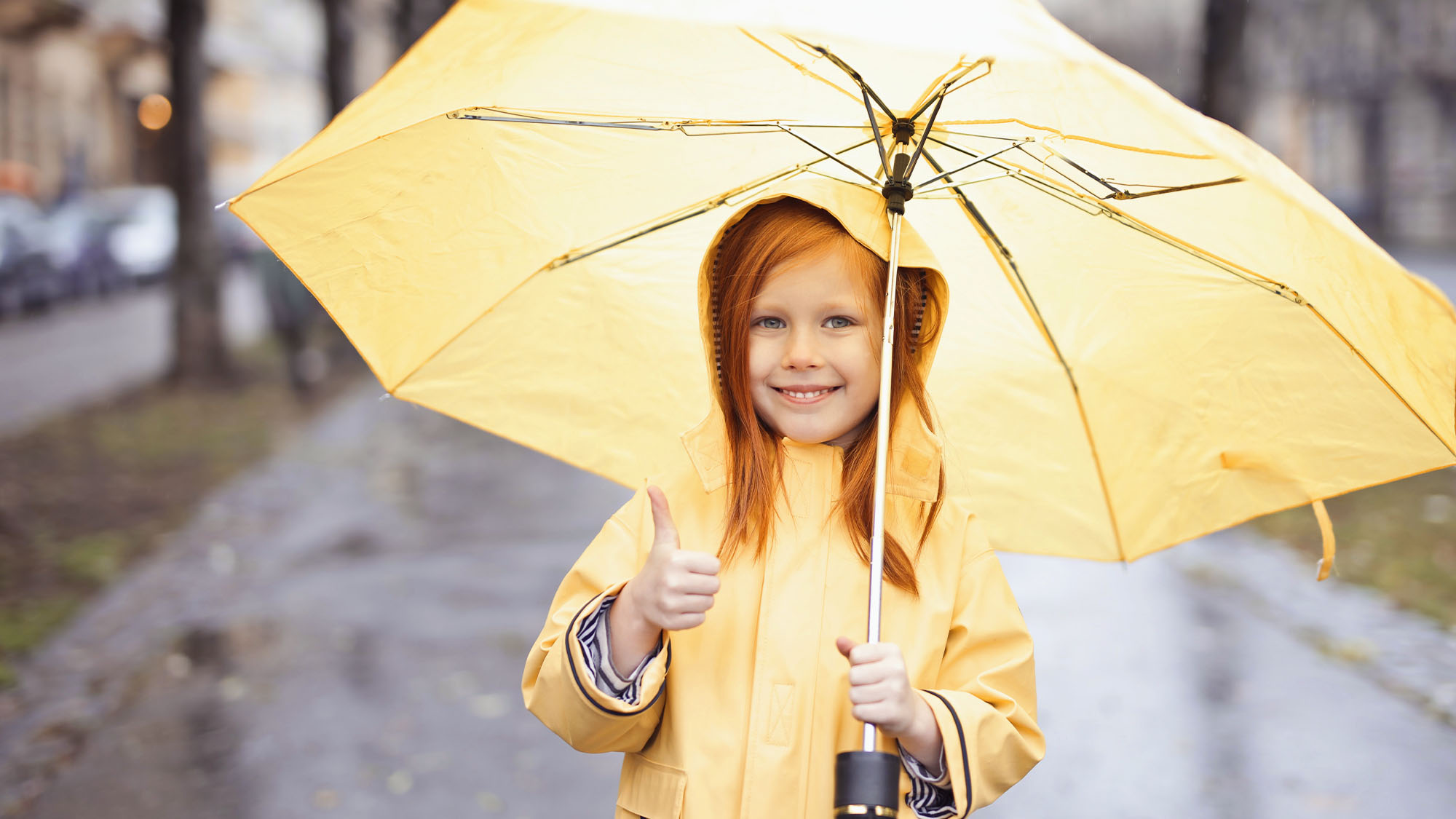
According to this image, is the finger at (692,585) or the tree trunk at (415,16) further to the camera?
the tree trunk at (415,16)

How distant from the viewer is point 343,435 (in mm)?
11695

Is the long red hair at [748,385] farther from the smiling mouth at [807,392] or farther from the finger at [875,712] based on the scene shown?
the finger at [875,712]

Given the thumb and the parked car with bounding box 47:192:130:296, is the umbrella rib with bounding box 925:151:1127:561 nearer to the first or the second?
the thumb

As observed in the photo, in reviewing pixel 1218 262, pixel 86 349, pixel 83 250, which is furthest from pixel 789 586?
pixel 83 250

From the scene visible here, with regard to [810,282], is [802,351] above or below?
below

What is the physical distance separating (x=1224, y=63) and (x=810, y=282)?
8.90 m

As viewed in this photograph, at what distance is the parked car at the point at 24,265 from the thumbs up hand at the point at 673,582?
20353 millimetres

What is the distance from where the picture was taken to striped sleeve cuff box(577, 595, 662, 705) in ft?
6.18

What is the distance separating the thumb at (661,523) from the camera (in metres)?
1.82

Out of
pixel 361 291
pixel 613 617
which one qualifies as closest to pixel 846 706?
pixel 613 617

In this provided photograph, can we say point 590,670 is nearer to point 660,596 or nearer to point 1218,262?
point 660,596

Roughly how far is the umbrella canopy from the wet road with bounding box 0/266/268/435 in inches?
387

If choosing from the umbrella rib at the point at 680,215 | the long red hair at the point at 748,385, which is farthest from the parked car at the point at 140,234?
the long red hair at the point at 748,385

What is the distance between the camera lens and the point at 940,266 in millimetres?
2107
